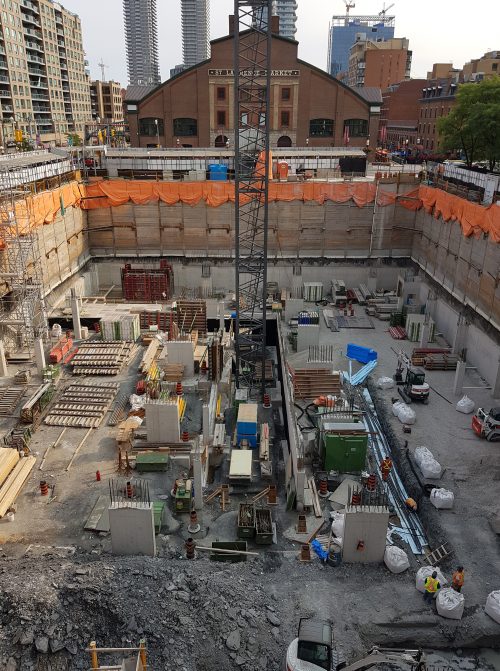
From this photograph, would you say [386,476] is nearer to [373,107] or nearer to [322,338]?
[322,338]

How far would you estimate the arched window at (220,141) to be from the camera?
53.4m

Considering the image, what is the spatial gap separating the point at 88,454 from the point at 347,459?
9049 mm

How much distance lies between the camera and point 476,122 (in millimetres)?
31328

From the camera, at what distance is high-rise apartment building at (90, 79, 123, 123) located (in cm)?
11806

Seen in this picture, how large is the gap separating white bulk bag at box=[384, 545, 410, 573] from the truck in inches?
306

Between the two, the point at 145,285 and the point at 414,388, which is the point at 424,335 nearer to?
the point at 414,388

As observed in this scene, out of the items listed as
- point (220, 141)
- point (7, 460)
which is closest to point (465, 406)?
point (7, 460)

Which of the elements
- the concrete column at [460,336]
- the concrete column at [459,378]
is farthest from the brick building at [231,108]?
the concrete column at [459,378]

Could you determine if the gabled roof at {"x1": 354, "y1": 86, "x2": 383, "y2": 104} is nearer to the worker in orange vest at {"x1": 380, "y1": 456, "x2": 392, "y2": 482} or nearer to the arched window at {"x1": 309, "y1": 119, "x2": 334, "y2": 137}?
the arched window at {"x1": 309, "y1": 119, "x2": 334, "y2": 137}

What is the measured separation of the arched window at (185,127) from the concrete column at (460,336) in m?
36.6

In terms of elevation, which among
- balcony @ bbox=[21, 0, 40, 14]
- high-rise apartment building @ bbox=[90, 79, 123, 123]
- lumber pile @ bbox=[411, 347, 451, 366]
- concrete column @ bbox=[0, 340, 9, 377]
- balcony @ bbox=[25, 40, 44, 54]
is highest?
balcony @ bbox=[21, 0, 40, 14]

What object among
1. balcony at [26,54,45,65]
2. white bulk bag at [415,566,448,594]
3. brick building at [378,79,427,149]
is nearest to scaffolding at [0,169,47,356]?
white bulk bag at [415,566,448,594]

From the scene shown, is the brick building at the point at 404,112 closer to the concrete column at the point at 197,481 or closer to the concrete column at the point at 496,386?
the concrete column at the point at 496,386

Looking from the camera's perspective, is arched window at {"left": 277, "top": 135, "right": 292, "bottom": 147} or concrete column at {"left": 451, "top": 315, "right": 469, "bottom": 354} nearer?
concrete column at {"left": 451, "top": 315, "right": 469, "bottom": 354}
